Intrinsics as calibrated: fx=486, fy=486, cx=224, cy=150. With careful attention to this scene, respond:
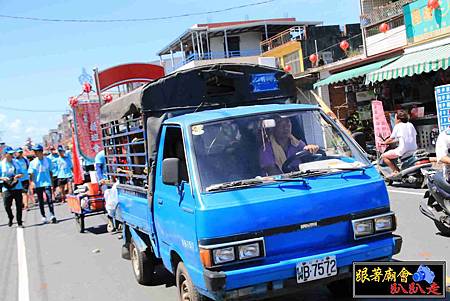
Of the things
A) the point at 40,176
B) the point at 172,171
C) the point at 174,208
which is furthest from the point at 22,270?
the point at 40,176

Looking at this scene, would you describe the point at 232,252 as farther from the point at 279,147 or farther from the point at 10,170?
the point at 10,170

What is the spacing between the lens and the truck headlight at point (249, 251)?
3.69 m

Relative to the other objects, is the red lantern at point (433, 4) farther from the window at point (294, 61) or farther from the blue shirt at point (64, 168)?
the window at point (294, 61)

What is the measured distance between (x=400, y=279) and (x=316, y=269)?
622mm

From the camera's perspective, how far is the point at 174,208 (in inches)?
172

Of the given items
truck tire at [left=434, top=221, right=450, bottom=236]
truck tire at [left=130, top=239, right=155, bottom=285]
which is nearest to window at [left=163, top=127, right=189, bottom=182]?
truck tire at [left=130, top=239, right=155, bottom=285]

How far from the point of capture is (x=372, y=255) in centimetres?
398

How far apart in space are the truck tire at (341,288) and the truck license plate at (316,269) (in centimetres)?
89

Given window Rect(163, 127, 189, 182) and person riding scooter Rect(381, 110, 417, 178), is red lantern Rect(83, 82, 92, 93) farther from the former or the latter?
window Rect(163, 127, 189, 182)

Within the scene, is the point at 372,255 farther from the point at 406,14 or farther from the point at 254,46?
the point at 254,46

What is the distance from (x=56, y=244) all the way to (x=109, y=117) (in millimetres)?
3756

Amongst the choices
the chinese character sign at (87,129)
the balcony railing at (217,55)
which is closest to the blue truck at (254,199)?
the chinese character sign at (87,129)

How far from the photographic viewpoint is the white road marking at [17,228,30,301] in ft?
20.9

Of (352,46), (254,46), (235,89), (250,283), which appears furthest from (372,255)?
(254,46)
